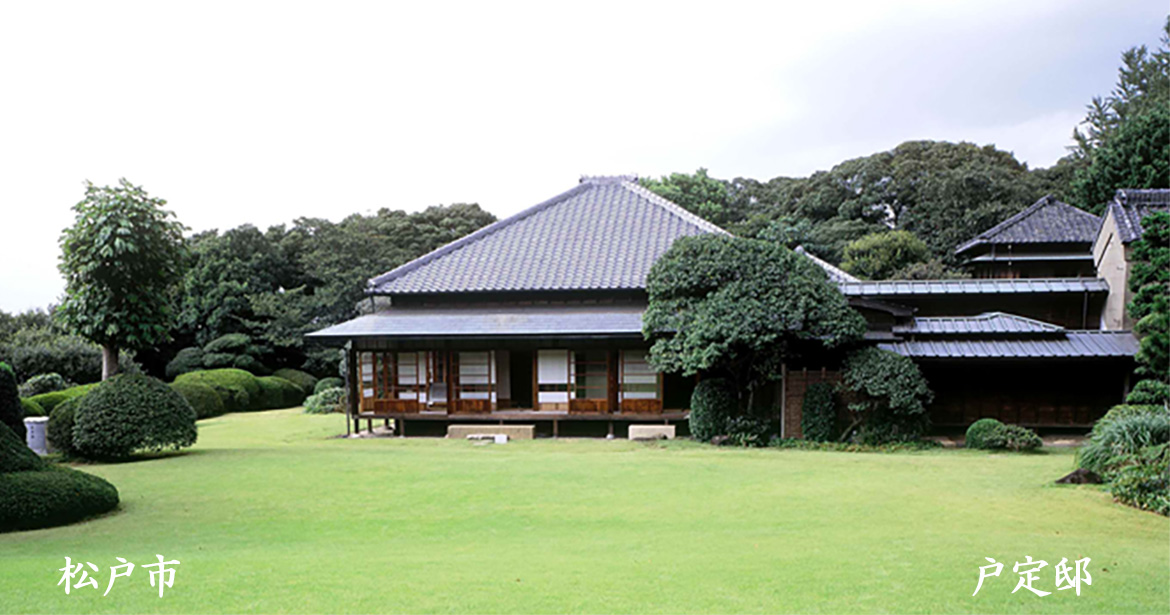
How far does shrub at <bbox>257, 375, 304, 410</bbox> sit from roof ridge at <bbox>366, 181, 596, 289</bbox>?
9.13m

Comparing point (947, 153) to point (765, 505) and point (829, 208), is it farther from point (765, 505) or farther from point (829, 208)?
point (765, 505)

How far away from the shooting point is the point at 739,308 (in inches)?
608

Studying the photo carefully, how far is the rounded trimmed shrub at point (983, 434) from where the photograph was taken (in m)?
14.7

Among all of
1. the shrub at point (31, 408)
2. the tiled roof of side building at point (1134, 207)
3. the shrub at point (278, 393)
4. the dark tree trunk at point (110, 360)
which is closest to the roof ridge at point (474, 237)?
the dark tree trunk at point (110, 360)

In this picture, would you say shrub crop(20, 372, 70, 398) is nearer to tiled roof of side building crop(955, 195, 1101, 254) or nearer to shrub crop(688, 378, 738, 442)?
shrub crop(688, 378, 738, 442)

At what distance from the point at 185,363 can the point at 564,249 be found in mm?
18068

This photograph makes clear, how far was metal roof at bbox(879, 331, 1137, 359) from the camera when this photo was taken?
54.6 feet

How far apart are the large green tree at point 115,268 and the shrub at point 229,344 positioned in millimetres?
16896

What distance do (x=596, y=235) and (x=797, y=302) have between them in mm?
7386

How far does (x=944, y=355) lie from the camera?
16938 millimetres

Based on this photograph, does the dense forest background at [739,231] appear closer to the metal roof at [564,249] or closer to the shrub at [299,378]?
the shrub at [299,378]

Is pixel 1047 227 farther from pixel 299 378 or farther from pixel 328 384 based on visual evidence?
pixel 299 378

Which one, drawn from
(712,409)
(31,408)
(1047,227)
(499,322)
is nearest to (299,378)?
(31,408)

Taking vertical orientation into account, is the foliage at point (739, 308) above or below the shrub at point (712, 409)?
above
